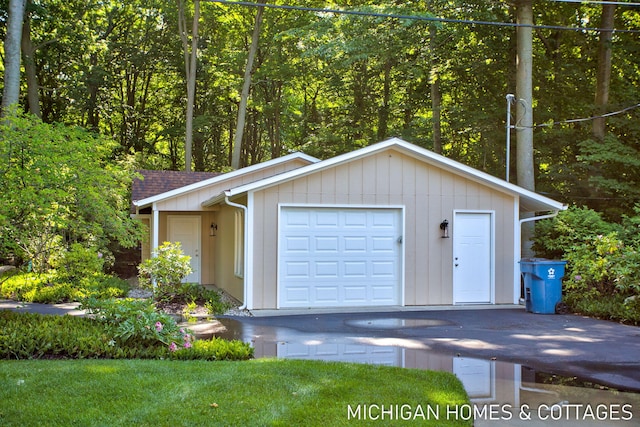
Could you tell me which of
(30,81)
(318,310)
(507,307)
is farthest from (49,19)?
(507,307)

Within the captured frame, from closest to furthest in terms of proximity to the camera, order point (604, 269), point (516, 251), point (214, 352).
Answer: point (214, 352)
point (604, 269)
point (516, 251)

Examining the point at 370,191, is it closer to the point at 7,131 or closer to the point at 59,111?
the point at 7,131

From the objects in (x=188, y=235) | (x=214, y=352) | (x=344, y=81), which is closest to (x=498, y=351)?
(x=214, y=352)

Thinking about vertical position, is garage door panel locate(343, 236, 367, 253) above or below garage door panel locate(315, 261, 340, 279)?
above

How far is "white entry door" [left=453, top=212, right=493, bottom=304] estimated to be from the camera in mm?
12477

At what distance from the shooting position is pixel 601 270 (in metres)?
11.2

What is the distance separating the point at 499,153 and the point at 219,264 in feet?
37.4

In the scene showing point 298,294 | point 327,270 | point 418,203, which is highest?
point 418,203

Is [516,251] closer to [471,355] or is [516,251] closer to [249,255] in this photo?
[471,355]

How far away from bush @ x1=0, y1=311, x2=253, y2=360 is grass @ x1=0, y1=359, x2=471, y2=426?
1.06ft

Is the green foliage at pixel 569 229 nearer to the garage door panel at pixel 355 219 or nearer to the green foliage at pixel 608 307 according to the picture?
the green foliage at pixel 608 307

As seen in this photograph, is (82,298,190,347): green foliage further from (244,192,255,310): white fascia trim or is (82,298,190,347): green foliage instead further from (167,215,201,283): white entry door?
(167,215,201,283): white entry door

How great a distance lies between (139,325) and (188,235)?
10631 mm

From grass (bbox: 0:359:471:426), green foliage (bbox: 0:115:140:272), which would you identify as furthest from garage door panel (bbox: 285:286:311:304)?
grass (bbox: 0:359:471:426)
